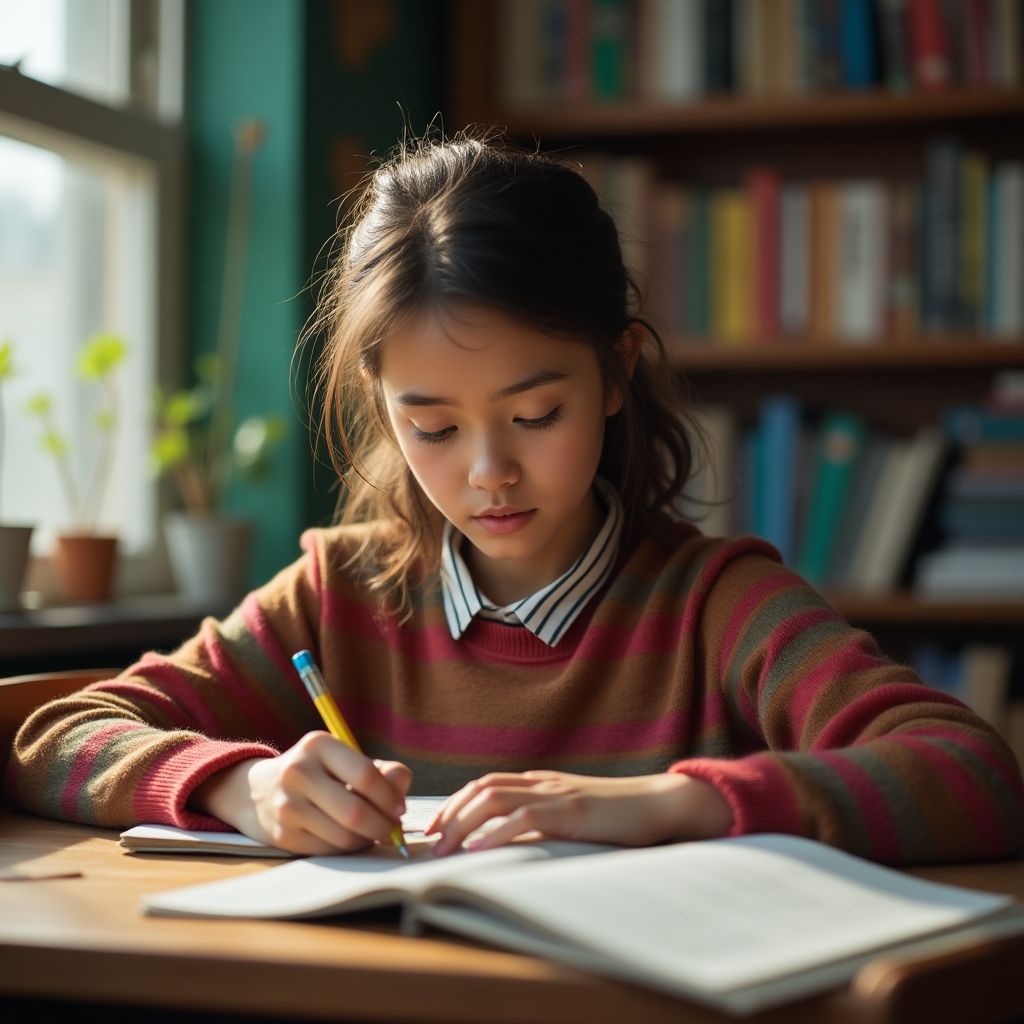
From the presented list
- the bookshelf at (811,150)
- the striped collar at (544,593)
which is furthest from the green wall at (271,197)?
the striped collar at (544,593)

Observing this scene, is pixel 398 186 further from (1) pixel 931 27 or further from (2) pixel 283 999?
(1) pixel 931 27

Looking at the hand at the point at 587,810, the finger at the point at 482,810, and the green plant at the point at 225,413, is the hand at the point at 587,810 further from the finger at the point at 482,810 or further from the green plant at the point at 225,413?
the green plant at the point at 225,413

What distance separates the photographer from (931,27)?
8.18 ft

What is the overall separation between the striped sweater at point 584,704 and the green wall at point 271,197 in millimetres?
806

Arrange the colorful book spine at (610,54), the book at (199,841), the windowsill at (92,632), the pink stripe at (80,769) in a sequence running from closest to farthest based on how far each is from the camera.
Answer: the book at (199,841), the pink stripe at (80,769), the windowsill at (92,632), the colorful book spine at (610,54)

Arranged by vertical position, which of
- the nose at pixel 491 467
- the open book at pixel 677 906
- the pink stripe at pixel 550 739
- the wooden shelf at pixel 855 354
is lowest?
the pink stripe at pixel 550 739

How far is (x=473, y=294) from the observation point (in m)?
1.14

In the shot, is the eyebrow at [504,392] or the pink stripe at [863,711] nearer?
the pink stripe at [863,711]

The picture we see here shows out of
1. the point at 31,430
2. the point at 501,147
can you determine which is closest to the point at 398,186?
the point at 501,147

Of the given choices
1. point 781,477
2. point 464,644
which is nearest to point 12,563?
point 464,644

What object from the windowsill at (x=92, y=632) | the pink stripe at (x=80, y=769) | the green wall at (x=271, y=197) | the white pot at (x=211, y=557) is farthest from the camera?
the green wall at (x=271, y=197)

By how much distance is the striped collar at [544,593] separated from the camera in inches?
51.9

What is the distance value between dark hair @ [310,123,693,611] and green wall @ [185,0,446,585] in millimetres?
728

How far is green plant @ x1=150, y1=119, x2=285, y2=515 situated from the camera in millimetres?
2127
